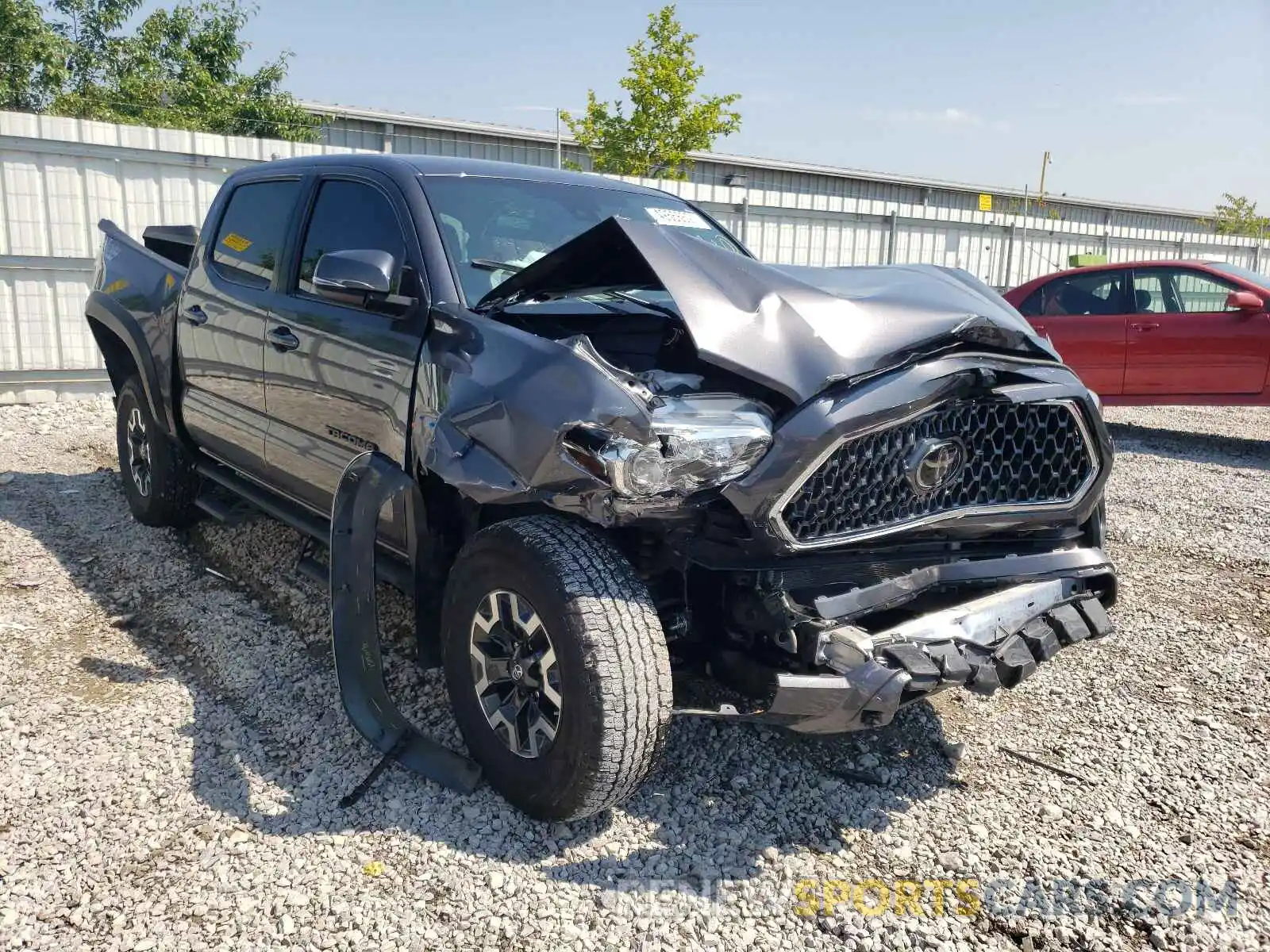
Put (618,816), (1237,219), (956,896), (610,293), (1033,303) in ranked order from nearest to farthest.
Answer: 1. (956,896)
2. (618,816)
3. (610,293)
4. (1033,303)
5. (1237,219)

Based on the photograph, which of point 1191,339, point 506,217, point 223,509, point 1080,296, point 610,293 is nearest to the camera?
point 610,293

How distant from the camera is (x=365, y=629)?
2973 mm

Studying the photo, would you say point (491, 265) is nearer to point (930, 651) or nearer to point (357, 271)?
point (357, 271)

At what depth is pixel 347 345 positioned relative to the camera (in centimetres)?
339

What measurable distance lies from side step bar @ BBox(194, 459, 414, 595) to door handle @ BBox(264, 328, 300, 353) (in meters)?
0.65

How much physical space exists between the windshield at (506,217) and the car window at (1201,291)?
642 centimetres

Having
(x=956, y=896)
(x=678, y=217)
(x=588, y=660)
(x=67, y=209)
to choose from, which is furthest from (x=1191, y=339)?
(x=67, y=209)

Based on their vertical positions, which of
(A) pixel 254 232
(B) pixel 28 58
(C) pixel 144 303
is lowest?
(C) pixel 144 303

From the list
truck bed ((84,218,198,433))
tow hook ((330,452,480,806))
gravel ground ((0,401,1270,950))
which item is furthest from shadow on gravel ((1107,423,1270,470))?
truck bed ((84,218,198,433))

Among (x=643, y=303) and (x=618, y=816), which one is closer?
(x=618, y=816)

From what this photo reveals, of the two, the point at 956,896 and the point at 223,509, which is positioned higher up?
the point at 223,509

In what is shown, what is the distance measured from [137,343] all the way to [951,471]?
434 centimetres

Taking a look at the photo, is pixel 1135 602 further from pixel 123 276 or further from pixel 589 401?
pixel 123 276

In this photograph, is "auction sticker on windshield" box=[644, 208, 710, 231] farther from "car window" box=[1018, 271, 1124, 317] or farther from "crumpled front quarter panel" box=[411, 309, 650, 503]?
"car window" box=[1018, 271, 1124, 317]
